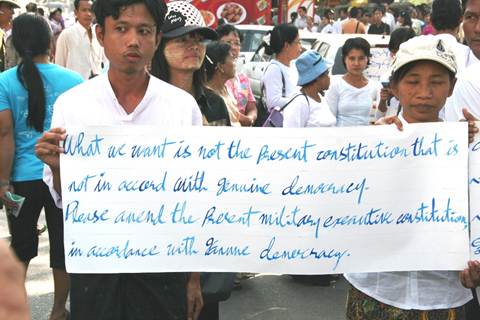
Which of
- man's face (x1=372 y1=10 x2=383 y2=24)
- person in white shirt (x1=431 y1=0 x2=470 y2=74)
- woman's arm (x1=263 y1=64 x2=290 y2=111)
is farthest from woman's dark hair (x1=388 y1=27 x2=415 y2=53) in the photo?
man's face (x1=372 y1=10 x2=383 y2=24)

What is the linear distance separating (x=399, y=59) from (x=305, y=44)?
11.4 m

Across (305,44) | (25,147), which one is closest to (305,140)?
(25,147)

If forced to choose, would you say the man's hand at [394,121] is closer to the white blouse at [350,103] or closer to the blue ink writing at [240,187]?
→ the blue ink writing at [240,187]

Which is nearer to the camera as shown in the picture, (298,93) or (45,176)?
(45,176)

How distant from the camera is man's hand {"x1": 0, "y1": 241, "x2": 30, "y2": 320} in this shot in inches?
47.0

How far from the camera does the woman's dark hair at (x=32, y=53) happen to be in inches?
186

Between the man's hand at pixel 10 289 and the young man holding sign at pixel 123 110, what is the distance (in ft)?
5.35

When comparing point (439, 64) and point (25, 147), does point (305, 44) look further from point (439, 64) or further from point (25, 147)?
point (439, 64)

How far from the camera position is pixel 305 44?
1418cm

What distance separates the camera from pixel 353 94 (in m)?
6.94

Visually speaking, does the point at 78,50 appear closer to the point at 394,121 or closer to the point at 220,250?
the point at 220,250

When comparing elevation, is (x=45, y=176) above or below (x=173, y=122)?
below

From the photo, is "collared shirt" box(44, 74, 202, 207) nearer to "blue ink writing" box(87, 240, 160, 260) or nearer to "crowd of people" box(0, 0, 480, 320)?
"crowd of people" box(0, 0, 480, 320)

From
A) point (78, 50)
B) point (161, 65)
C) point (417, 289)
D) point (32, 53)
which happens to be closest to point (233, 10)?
point (78, 50)
